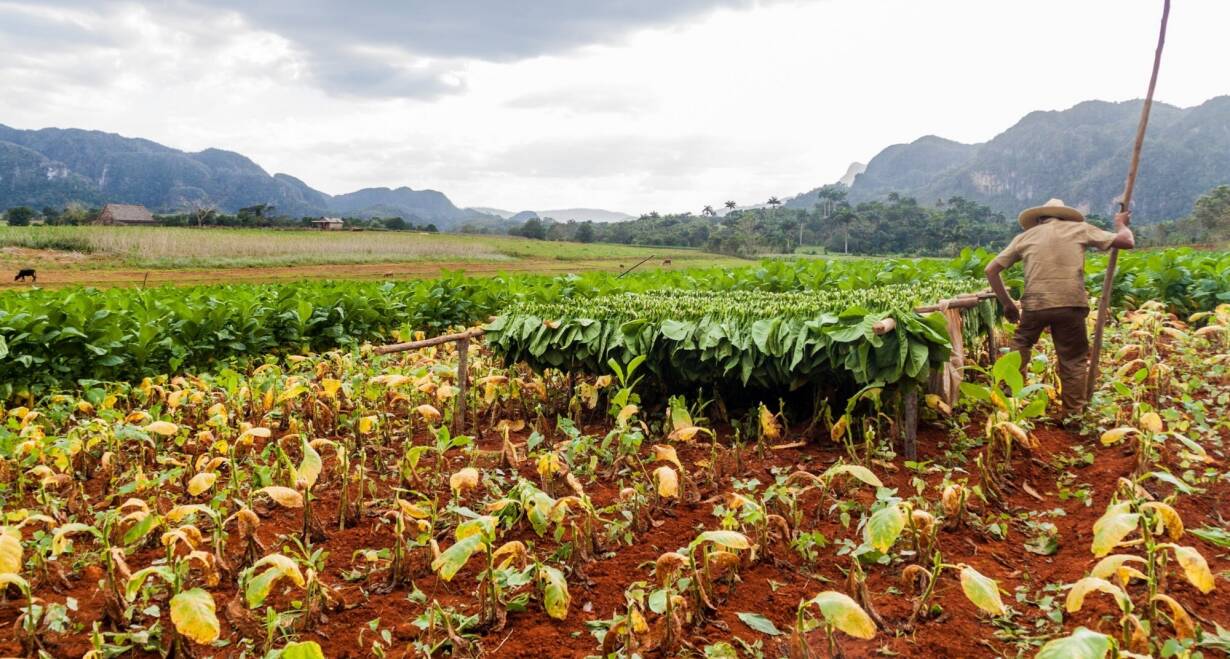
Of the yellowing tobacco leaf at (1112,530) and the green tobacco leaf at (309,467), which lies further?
the green tobacco leaf at (309,467)

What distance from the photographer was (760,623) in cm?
272

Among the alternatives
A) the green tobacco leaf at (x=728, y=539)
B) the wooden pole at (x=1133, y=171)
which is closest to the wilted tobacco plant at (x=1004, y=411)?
the wooden pole at (x=1133, y=171)

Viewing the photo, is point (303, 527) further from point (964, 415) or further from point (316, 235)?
point (316, 235)

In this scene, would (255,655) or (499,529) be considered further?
(499,529)

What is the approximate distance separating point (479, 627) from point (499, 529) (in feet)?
2.75

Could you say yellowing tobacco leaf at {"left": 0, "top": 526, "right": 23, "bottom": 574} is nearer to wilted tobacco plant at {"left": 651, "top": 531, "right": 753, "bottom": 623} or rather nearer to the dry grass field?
wilted tobacco plant at {"left": 651, "top": 531, "right": 753, "bottom": 623}

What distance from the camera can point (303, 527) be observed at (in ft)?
12.0

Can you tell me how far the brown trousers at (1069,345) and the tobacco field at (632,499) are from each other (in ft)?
0.50

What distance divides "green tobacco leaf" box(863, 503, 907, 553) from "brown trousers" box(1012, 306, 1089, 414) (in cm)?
346

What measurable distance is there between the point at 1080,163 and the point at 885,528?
Answer: 140195mm

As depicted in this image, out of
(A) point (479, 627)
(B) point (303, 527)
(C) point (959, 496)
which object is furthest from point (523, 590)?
→ (C) point (959, 496)

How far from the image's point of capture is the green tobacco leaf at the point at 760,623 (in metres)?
2.68

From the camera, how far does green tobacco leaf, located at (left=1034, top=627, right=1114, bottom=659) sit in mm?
1896

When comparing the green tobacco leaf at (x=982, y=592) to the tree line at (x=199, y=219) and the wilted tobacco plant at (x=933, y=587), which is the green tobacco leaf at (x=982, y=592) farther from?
the tree line at (x=199, y=219)
